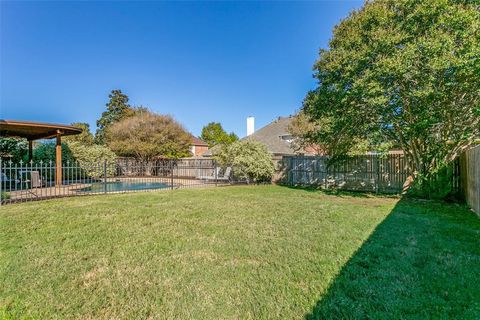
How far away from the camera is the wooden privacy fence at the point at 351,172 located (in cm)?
1177

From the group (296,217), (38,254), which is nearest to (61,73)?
(38,254)

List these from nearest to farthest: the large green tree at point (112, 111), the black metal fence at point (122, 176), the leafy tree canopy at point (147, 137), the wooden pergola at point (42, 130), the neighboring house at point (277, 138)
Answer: the wooden pergola at point (42, 130) → the black metal fence at point (122, 176) → the neighboring house at point (277, 138) → the leafy tree canopy at point (147, 137) → the large green tree at point (112, 111)

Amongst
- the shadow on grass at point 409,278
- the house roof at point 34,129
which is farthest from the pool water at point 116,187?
the shadow on grass at point 409,278

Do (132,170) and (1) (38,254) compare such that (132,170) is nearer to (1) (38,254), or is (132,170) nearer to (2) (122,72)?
(2) (122,72)

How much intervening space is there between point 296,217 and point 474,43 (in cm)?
704

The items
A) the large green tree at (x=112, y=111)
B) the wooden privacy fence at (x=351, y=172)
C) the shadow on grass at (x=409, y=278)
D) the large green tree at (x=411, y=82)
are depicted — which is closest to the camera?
the shadow on grass at (x=409, y=278)

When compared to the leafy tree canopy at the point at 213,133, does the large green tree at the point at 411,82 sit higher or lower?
lower

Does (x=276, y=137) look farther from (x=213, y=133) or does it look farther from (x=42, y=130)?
(x=213, y=133)

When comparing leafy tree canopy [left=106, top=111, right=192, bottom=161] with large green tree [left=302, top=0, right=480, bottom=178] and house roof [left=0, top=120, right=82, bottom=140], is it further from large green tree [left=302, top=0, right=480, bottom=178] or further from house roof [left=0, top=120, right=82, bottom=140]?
large green tree [left=302, top=0, right=480, bottom=178]

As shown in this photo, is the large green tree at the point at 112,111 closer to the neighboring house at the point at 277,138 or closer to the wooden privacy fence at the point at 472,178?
the neighboring house at the point at 277,138

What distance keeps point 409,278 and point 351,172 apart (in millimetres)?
10849

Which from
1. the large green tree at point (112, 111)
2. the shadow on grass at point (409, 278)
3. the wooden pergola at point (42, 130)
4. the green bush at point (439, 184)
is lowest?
the shadow on grass at point (409, 278)

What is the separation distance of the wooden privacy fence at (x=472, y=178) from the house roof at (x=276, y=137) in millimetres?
14380

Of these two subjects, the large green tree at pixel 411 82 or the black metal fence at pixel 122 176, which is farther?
the black metal fence at pixel 122 176
